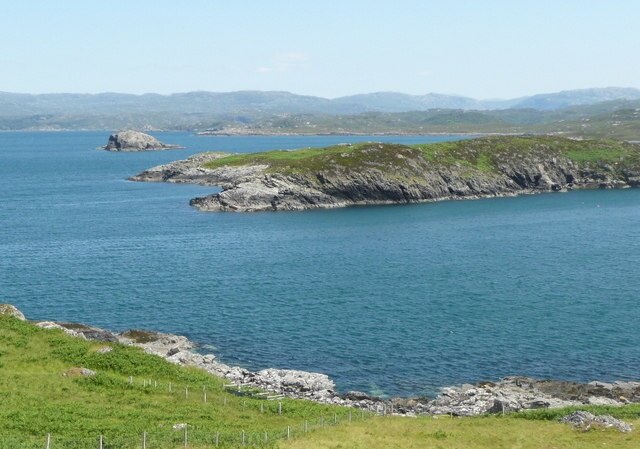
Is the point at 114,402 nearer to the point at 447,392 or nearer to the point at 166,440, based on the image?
the point at 166,440

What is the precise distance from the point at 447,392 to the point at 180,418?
89.8 ft

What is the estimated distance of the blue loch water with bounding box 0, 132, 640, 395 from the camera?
2985 inches

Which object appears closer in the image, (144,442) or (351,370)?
(144,442)

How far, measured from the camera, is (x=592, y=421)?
1997 inches

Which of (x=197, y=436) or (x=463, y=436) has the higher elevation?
(x=197, y=436)

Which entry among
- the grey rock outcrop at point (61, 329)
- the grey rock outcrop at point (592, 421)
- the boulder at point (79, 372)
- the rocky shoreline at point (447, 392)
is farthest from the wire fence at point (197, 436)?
the grey rock outcrop at point (61, 329)

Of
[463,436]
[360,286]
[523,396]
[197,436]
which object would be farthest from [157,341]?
[463,436]

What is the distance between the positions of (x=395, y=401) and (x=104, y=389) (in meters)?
25.9

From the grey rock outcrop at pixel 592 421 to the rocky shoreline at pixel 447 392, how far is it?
22.6 feet

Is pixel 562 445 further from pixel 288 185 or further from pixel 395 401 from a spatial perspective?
pixel 288 185

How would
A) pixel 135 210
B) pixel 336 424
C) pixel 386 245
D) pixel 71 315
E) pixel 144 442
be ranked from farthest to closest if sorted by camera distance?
pixel 135 210 < pixel 386 245 < pixel 71 315 < pixel 336 424 < pixel 144 442

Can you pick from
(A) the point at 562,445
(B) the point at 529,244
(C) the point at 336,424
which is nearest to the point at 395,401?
(C) the point at 336,424

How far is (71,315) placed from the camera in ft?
293

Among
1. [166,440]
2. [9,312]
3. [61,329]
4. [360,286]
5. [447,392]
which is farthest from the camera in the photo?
[360,286]
